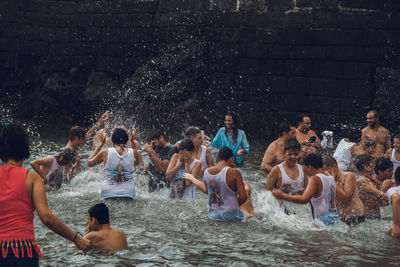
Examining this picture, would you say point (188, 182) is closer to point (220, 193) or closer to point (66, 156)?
point (220, 193)

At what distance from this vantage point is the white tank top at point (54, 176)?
8.31 m

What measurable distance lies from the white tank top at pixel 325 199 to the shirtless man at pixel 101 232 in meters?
2.23

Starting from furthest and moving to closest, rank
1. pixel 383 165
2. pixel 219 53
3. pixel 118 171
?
1. pixel 219 53
2. pixel 118 171
3. pixel 383 165

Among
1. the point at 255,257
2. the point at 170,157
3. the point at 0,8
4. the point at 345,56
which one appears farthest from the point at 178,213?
the point at 0,8

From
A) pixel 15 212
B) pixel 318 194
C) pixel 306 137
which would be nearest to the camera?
pixel 15 212

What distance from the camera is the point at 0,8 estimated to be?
20.5m

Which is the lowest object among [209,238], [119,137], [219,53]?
[209,238]

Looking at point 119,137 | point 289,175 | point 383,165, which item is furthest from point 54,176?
point 383,165

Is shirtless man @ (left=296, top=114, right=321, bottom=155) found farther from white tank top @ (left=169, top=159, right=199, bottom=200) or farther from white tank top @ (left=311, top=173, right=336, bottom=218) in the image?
white tank top @ (left=311, top=173, right=336, bottom=218)

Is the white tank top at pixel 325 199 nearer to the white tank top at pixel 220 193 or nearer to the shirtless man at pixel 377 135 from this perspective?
the white tank top at pixel 220 193

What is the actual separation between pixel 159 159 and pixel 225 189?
6.48ft

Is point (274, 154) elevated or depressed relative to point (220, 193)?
elevated

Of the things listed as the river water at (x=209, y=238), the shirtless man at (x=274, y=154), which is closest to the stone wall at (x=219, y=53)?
the shirtless man at (x=274, y=154)

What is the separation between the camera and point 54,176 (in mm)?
8391
